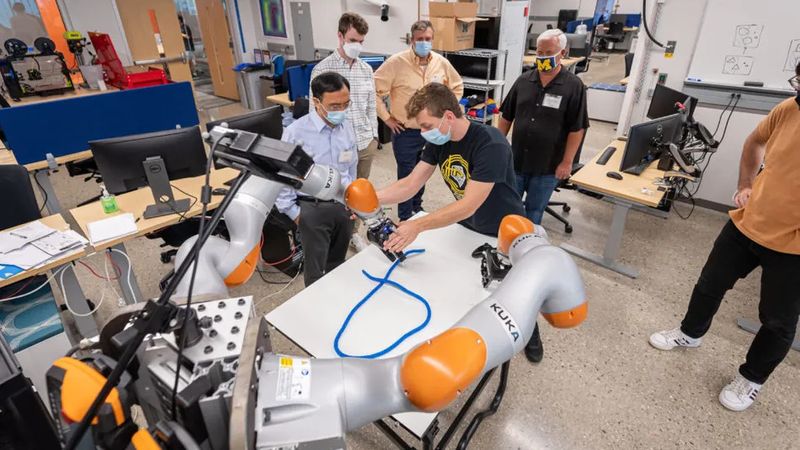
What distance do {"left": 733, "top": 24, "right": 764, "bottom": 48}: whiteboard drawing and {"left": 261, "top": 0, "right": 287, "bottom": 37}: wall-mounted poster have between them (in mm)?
6188

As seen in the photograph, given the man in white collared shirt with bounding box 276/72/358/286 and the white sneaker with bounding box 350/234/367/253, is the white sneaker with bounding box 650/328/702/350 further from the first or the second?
the white sneaker with bounding box 350/234/367/253

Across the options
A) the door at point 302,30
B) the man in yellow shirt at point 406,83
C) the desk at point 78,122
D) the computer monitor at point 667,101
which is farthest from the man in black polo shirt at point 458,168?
the door at point 302,30

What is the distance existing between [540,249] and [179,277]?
67 centimetres

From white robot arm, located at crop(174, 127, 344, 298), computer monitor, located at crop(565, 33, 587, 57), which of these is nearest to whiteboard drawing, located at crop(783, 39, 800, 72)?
white robot arm, located at crop(174, 127, 344, 298)

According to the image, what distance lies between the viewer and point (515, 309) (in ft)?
2.40

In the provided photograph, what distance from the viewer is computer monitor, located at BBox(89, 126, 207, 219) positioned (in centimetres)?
212

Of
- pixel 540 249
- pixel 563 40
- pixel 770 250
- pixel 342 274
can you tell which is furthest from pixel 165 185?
pixel 770 250

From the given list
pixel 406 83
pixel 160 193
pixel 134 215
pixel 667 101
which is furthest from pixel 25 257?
pixel 667 101

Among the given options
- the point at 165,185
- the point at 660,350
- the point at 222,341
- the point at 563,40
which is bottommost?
the point at 660,350

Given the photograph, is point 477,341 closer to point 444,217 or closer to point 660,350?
point 444,217

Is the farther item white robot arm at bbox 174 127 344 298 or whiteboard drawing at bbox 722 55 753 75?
whiteboard drawing at bbox 722 55 753 75

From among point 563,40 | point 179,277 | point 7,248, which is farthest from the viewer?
point 563,40

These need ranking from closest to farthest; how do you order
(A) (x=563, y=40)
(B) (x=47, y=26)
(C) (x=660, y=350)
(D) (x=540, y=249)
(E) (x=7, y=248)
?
(D) (x=540, y=249) → (E) (x=7, y=248) → (C) (x=660, y=350) → (A) (x=563, y=40) → (B) (x=47, y=26)

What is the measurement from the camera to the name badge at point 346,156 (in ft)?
7.58
